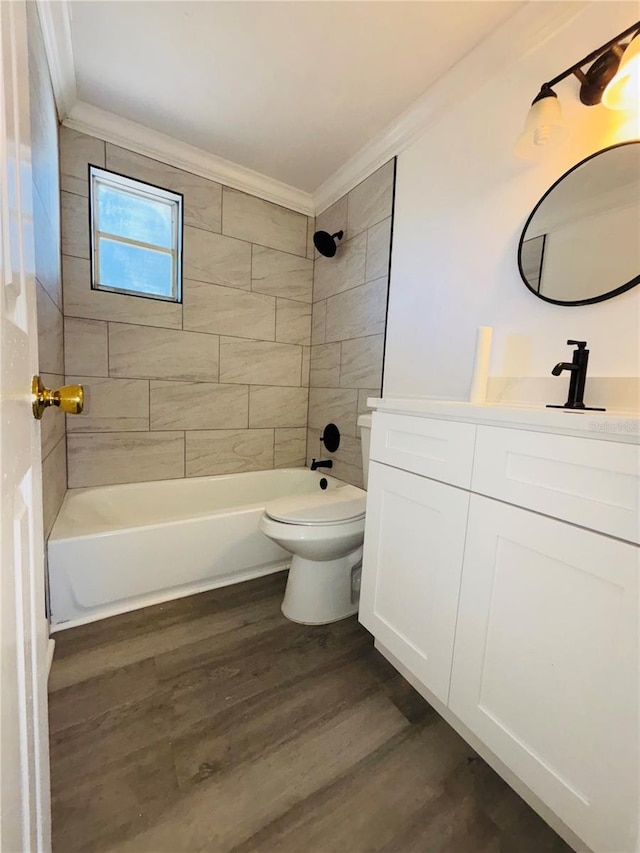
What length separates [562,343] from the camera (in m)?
1.22

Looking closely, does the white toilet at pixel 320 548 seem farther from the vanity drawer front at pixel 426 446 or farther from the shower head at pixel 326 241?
the shower head at pixel 326 241

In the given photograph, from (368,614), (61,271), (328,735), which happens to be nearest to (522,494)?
(368,614)

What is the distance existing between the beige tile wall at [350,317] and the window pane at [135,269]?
0.99 m

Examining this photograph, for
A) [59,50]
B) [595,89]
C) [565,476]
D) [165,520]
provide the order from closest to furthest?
[565,476], [595,89], [59,50], [165,520]

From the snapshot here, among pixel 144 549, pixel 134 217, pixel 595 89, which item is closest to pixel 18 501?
pixel 144 549

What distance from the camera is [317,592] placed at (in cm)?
161

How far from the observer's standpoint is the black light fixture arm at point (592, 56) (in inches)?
39.7

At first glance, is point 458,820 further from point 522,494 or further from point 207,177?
point 207,177

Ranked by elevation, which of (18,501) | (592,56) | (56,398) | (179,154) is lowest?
(18,501)

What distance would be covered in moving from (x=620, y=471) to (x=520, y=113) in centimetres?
140

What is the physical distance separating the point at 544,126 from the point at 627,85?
0.66ft

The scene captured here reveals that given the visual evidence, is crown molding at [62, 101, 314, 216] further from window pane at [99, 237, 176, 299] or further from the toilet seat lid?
the toilet seat lid

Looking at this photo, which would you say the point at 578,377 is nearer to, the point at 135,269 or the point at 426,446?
the point at 426,446

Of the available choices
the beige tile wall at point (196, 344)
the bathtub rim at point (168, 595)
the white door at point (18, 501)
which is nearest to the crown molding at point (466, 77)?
the beige tile wall at point (196, 344)
